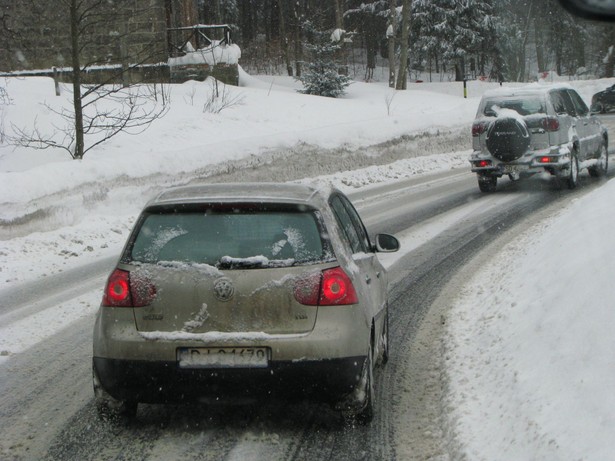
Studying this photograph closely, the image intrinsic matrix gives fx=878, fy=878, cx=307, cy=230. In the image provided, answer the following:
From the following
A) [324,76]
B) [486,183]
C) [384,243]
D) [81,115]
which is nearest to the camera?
[384,243]

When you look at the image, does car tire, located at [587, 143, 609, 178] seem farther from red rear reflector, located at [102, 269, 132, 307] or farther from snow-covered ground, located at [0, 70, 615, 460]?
red rear reflector, located at [102, 269, 132, 307]

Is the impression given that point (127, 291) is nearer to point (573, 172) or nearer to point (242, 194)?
point (242, 194)

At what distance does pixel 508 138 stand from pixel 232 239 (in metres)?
12.4

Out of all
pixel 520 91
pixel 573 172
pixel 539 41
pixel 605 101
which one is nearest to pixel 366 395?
pixel 520 91

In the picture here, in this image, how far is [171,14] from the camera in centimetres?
3662

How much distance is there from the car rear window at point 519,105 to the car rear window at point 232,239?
12.3 m

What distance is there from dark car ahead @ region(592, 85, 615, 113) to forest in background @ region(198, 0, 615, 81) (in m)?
7.05

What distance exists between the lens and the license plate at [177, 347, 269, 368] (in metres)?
4.87

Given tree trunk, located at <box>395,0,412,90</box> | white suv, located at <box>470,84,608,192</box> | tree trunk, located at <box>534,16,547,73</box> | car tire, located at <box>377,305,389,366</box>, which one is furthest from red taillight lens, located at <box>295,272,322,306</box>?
tree trunk, located at <box>534,16,547,73</box>

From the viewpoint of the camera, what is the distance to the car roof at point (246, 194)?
520cm

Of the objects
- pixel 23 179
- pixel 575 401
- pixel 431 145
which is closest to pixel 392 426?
pixel 575 401

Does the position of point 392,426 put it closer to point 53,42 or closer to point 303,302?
point 303,302

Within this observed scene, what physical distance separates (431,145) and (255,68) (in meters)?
42.3

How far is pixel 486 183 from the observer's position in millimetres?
17797
